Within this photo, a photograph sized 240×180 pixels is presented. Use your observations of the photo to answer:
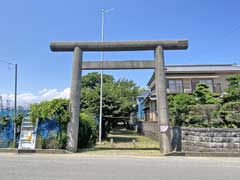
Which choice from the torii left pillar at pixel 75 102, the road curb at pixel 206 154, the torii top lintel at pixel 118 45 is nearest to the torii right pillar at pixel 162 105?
the torii top lintel at pixel 118 45

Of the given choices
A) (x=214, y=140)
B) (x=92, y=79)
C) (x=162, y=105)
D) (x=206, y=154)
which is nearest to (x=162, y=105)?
(x=162, y=105)

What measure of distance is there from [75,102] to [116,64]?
3.43m

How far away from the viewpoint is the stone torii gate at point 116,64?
12062 millimetres

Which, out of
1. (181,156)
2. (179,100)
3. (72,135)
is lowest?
(181,156)

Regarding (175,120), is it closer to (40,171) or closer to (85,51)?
(85,51)

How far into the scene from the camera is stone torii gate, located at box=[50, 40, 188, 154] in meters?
12.1

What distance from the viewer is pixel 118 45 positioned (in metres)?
12.9

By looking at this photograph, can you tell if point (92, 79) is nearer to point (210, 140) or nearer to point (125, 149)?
point (125, 149)

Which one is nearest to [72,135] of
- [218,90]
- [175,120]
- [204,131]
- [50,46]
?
[50,46]

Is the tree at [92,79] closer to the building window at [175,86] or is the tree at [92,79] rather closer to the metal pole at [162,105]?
the building window at [175,86]

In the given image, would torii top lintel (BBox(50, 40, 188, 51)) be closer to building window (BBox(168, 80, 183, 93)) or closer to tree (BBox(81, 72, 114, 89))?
building window (BBox(168, 80, 183, 93))

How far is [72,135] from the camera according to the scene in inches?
472

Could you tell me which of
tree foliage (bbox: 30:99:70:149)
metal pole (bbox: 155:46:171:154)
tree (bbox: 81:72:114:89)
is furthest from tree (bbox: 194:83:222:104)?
tree (bbox: 81:72:114:89)

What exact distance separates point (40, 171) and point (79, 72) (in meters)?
7.01
